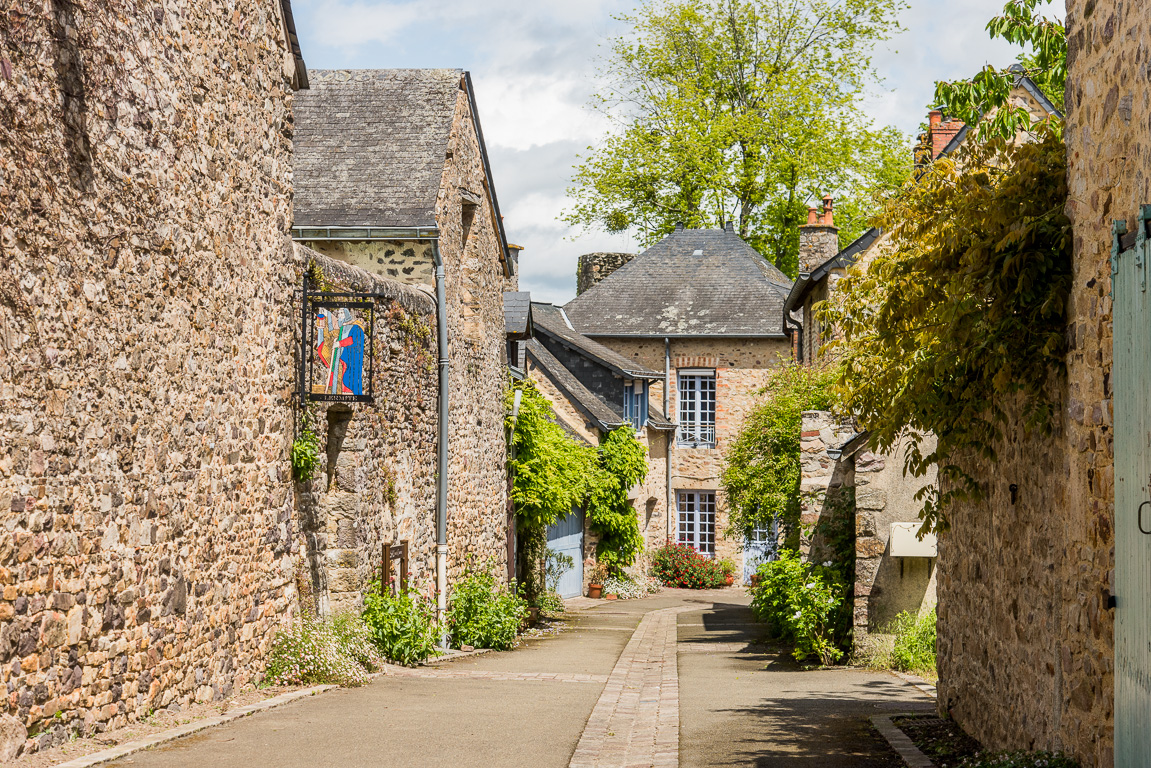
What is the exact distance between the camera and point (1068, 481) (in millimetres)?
5539

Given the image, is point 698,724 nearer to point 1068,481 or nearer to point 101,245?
point 1068,481

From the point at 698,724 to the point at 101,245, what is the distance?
5.37 m

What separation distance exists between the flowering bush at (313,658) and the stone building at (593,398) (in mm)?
14320

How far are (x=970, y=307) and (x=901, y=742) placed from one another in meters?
3.13

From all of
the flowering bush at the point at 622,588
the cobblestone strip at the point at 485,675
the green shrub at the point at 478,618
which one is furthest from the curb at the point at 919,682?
the flowering bush at the point at 622,588

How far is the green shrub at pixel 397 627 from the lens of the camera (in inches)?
466

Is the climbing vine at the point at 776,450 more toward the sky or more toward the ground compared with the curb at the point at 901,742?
more toward the sky

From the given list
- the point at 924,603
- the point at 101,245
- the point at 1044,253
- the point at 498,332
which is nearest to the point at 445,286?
the point at 498,332

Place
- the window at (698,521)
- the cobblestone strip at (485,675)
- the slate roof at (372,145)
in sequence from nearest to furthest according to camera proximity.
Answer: the cobblestone strip at (485,675)
the slate roof at (372,145)
the window at (698,521)

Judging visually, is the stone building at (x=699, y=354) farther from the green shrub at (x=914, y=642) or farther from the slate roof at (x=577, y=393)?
the green shrub at (x=914, y=642)

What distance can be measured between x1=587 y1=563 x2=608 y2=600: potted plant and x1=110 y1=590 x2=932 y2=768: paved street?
1250 centimetres

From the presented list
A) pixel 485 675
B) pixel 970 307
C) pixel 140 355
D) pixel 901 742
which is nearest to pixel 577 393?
pixel 485 675

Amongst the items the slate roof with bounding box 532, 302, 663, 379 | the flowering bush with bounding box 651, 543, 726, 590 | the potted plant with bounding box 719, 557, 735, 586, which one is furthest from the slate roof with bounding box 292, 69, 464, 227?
Answer: the potted plant with bounding box 719, 557, 735, 586

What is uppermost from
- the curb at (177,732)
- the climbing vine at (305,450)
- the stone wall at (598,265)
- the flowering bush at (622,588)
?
the stone wall at (598,265)
